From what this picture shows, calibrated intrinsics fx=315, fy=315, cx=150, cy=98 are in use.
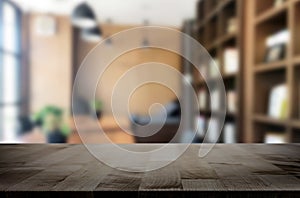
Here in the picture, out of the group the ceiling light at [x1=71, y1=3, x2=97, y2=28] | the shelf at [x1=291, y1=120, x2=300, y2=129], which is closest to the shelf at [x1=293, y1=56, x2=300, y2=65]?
the shelf at [x1=291, y1=120, x2=300, y2=129]

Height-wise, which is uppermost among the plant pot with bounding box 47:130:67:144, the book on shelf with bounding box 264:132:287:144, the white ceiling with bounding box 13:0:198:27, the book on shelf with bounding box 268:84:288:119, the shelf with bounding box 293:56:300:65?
the white ceiling with bounding box 13:0:198:27

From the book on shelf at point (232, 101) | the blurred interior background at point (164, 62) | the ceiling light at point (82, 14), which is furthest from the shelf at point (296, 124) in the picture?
the ceiling light at point (82, 14)

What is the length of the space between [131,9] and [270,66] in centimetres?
368

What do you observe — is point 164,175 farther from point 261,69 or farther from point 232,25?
point 232,25

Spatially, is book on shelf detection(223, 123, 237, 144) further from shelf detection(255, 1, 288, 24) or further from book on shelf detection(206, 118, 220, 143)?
shelf detection(255, 1, 288, 24)

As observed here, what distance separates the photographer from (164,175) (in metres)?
0.41

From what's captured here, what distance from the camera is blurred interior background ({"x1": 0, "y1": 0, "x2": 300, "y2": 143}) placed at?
61.8 inches

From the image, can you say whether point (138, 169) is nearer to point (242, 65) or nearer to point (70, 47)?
point (242, 65)

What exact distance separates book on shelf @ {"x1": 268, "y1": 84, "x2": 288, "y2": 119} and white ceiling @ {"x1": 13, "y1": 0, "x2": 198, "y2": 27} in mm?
2949

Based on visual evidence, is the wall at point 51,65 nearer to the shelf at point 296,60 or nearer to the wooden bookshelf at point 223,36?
the wooden bookshelf at point 223,36

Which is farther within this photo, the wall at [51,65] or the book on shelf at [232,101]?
the wall at [51,65]

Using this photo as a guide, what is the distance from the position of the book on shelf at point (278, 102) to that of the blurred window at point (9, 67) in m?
3.74

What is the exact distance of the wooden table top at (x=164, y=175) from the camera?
340 millimetres
